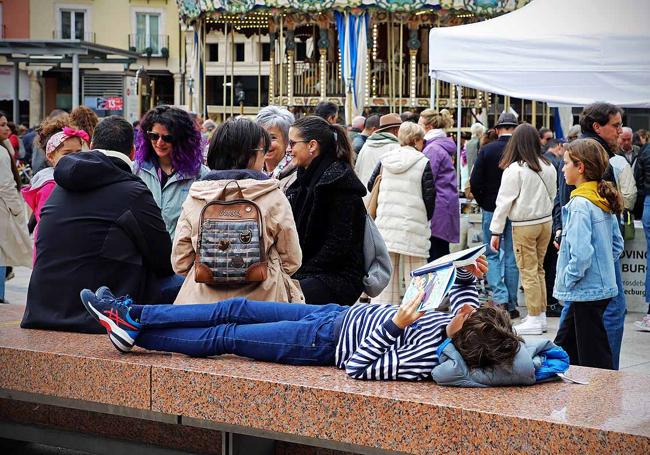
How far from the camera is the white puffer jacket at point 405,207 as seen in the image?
Answer: 34.0 feet

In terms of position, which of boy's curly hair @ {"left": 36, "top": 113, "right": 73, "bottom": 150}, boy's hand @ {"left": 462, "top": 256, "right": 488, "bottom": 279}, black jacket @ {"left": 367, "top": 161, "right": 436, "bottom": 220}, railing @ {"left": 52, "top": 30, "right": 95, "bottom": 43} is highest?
railing @ {"left": 52, "top": 30, "right": 95, "bottom": 43}

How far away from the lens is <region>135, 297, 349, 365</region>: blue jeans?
502 cm

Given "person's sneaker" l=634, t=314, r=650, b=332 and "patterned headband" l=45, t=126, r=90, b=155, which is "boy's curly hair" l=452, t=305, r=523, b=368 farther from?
"person's sneaker" l=634, t=314, r=650, b=332

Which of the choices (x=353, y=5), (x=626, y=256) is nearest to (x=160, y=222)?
(x=626, y=256)

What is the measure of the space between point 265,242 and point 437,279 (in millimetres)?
1024

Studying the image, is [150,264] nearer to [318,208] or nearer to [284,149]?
[318,208]

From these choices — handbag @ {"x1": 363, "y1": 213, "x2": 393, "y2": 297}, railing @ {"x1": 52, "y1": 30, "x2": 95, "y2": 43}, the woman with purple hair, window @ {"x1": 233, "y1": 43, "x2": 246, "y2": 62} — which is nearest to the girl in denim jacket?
handbag @ {"x1": 363, "y1": 213, "x2": 393, "y2": 297}

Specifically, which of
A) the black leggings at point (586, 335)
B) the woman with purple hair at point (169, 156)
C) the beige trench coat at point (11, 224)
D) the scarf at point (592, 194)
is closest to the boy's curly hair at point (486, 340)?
the black leggings at point (586, 335)

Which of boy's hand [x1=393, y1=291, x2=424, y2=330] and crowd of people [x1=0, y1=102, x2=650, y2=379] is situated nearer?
boy's hand [x1=393, y1=291, x2=424, y2=330]

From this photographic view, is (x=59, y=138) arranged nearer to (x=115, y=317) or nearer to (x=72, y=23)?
(x=115, y=317)

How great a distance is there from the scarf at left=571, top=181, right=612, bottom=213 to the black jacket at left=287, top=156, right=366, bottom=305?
166cm

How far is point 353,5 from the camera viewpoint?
21.9 meters

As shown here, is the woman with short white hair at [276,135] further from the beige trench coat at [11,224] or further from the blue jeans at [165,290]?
the beige trench coat at [11,224]

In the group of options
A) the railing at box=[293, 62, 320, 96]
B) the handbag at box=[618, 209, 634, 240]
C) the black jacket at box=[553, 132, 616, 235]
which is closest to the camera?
the black jacket at box=[553, 132, 616, 235]
